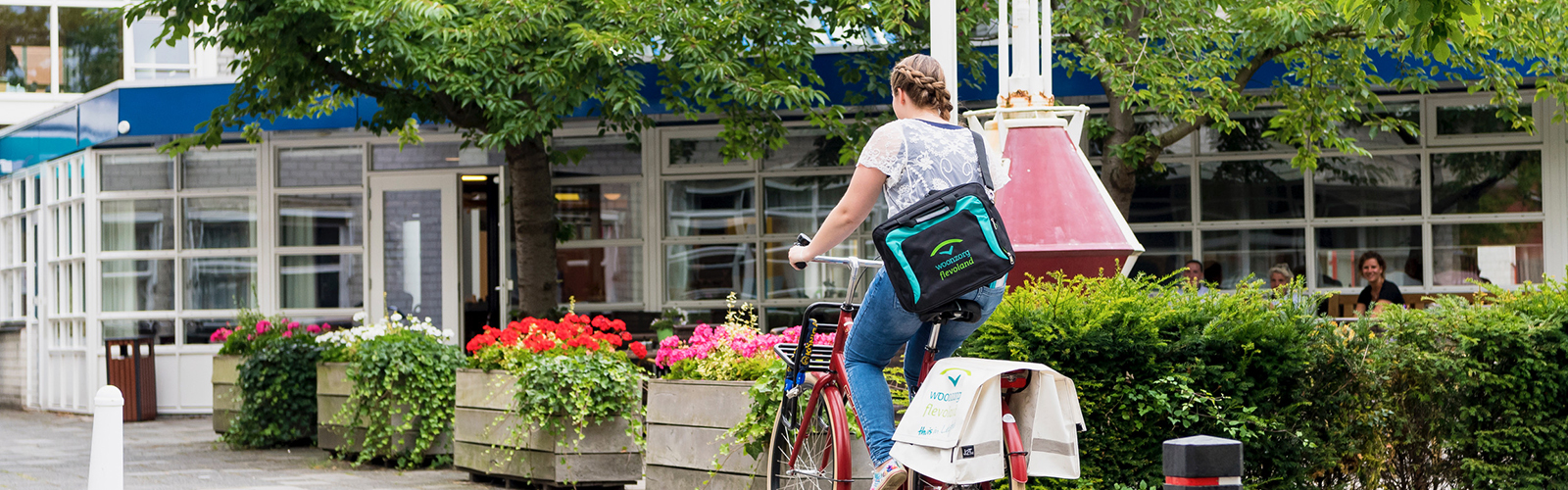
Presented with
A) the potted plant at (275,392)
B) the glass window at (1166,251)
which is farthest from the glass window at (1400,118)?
the potted plant at (275,392)

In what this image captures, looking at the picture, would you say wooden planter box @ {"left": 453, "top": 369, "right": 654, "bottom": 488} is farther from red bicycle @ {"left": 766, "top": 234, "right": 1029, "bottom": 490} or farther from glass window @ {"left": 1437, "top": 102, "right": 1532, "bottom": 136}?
glass window @ {"left": 1437, "top": 102, "right": 1532, "bottom": 136}

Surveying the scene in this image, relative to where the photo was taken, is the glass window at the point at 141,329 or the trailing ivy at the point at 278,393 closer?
the trailing ivy at the point at 278,393

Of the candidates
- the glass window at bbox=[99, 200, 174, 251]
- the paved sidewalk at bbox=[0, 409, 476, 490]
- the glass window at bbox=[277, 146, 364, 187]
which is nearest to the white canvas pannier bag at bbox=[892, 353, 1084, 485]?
the paved sidewalk at bbox=[0, 409, 476, 490]

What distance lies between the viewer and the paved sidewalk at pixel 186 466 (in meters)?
7.79

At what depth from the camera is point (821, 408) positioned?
4.23m

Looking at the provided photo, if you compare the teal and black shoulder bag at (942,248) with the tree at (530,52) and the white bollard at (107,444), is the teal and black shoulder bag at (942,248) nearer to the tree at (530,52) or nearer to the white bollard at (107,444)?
the white bollard at (107,444)

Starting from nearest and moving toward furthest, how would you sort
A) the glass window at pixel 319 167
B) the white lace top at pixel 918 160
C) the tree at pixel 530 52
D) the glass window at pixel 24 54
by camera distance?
the white lace top at pixel 918 160
the tree at pixel 530 52
the glass window at pixel 319 167
the glass window at pixel 24 54

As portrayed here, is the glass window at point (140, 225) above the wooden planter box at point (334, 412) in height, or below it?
above

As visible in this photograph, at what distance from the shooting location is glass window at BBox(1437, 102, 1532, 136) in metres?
11.7

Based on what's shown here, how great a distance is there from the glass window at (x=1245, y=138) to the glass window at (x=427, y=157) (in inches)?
260

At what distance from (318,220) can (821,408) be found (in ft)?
35.2

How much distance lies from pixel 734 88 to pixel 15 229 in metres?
11.2

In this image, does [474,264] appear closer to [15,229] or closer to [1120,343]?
[15,229]

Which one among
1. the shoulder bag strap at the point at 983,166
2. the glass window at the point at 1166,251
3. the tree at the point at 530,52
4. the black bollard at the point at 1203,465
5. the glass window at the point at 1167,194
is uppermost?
the tree at the point at 530,52
